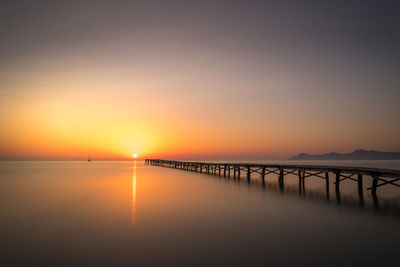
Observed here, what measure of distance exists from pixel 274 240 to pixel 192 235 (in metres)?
2.78

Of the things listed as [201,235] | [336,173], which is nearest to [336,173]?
[336,173]

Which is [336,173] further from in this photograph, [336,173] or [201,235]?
[201,235]

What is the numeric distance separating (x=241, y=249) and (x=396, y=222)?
7.50m

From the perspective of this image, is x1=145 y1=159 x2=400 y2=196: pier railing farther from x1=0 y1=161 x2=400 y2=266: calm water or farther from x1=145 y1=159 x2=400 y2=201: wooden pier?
x1=0 y1=161 x2=400 y2=266: calm water

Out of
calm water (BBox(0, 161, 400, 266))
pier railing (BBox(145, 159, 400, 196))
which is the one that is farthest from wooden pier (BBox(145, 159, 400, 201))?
calm water (BBox(0, 161, 400, 266))

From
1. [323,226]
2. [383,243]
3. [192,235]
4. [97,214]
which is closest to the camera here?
[383,243]

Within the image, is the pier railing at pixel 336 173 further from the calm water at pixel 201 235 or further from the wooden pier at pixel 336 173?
the calm water at pixel 201 235

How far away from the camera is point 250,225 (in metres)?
10.2

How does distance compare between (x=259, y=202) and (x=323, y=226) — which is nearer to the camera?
(x=323, y=226)

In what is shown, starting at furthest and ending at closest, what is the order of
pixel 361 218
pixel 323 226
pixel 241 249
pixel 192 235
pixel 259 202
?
1. pixel 259 202
2. pixel 361 218
3. pixel 323 226
4. pixel 192 235
5. pixel 241 249

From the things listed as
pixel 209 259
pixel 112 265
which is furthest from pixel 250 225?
pixel 112 265

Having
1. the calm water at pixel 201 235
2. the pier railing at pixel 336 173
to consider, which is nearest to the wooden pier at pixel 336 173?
the pier railing at pixel 336 173

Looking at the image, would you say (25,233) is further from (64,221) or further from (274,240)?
(274,240)

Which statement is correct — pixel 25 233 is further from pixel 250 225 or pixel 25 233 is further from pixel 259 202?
pixel 259 202
